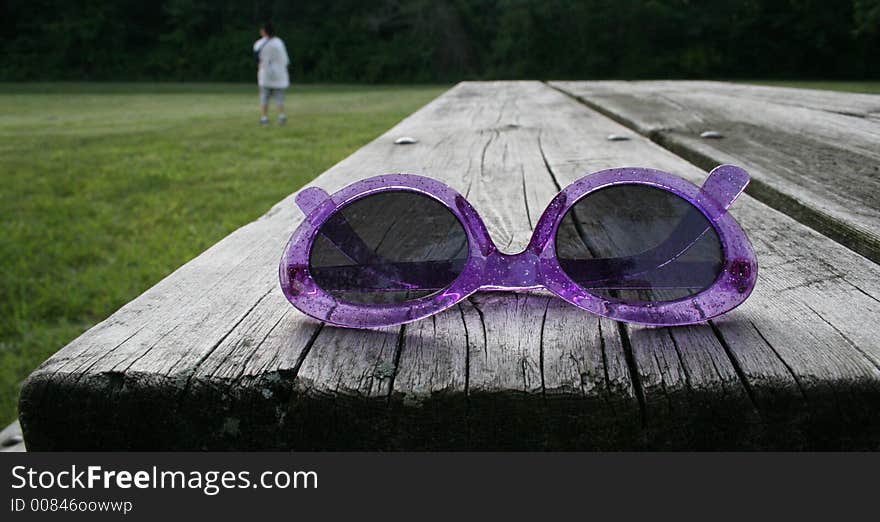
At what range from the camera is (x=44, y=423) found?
660mm

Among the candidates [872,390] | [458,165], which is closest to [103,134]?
[458,165]

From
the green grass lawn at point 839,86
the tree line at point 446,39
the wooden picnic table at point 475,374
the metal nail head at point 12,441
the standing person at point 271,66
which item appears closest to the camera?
the wooden picnic table at point 475,374

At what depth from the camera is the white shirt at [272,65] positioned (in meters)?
12.0

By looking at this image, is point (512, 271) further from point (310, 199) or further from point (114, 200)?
point (114, 200)

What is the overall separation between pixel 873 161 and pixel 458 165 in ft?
3.08

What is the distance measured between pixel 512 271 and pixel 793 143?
1.43 metres

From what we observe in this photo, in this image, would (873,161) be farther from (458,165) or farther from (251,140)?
(251,140)

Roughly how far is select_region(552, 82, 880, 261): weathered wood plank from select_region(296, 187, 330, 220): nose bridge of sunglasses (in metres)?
0.75

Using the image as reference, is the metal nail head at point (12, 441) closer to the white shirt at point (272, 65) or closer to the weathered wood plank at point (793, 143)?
A: the weathered wood plank at point (793, 143)

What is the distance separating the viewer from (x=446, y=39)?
3070cm

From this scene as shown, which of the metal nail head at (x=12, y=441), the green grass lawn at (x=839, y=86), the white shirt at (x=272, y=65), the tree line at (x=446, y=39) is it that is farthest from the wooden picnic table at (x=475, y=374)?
the tree line at (x=446, y=39)

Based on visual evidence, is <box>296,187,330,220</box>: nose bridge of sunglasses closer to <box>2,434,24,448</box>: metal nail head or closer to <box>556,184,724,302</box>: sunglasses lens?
<box>556,184,724,302</box>: sunglasses lens

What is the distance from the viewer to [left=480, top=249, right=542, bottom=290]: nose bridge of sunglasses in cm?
79

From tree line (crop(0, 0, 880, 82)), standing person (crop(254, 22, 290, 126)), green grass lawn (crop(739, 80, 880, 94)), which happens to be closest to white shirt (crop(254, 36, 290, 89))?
standing person (crop(254, 22, 290, 126))
